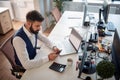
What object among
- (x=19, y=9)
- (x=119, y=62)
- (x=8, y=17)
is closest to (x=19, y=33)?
(x=119, y=62)

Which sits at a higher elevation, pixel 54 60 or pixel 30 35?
pixel 30 35

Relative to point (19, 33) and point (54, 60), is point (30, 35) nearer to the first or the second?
point (19, 33)

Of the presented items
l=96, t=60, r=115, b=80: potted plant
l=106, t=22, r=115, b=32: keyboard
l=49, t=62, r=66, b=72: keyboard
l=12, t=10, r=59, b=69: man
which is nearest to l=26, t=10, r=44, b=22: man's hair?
l=12, t=10, r=59, b=69: man

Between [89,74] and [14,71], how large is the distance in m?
0.88

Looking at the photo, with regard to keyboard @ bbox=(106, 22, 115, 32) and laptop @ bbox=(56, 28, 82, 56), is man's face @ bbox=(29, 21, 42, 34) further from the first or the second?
keyboard @ bbox=(106, 22, 115, 32)

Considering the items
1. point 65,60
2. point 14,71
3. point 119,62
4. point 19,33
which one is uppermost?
point 19,33

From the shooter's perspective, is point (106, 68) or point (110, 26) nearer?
point (106, 68)

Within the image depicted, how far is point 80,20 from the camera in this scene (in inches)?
116

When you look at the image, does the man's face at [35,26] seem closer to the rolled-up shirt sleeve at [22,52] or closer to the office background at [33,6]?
the rolled-up shirt sleeve at [22,52]

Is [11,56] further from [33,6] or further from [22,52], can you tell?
[33,6]

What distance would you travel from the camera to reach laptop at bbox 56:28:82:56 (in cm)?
187

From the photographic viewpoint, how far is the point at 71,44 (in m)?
2.04

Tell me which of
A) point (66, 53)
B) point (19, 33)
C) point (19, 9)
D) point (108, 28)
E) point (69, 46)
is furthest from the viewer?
point (19, 9)

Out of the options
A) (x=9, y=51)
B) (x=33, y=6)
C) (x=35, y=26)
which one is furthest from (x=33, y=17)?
(x=33, y=6)
